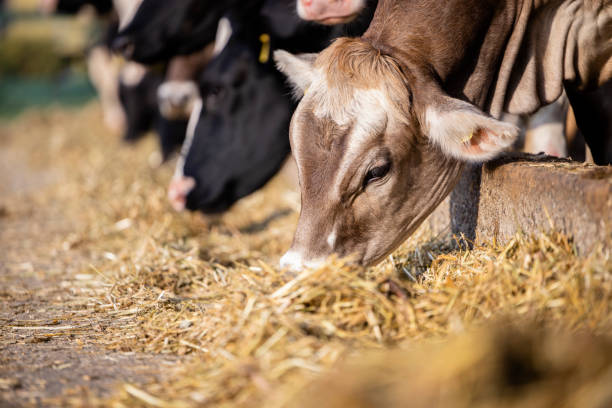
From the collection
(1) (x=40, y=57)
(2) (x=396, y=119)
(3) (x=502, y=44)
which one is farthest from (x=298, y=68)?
(1) (x=40, y=57)

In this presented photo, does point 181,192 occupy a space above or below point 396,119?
below

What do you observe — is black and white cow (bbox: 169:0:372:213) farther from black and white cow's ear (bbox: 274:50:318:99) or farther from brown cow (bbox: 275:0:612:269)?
brown cow (bbox: 275:0:612:269)

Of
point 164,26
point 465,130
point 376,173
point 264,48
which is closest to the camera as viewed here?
point 465,130

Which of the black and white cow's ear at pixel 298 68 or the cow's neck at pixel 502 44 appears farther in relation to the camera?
the black and white cow's ear at pixel 298 68

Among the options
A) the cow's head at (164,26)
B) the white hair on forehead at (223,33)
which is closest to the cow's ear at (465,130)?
the white hair on forehead at (223,33)

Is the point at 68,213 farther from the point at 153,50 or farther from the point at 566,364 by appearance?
the point at 566,364

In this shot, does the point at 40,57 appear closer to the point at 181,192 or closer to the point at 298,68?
the point at 181,192

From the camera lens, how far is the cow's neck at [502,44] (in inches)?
97.7

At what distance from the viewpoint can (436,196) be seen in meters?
2.49

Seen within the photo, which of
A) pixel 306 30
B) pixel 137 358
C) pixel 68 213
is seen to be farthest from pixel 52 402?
pixel 68 213

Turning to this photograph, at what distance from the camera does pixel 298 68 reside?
274 centimetres

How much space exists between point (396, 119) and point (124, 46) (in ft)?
9.97

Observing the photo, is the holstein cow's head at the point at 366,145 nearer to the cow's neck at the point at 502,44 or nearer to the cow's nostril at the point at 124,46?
the cow's neck at the point at 502,44

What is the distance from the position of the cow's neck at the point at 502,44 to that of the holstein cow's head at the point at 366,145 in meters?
0.17
